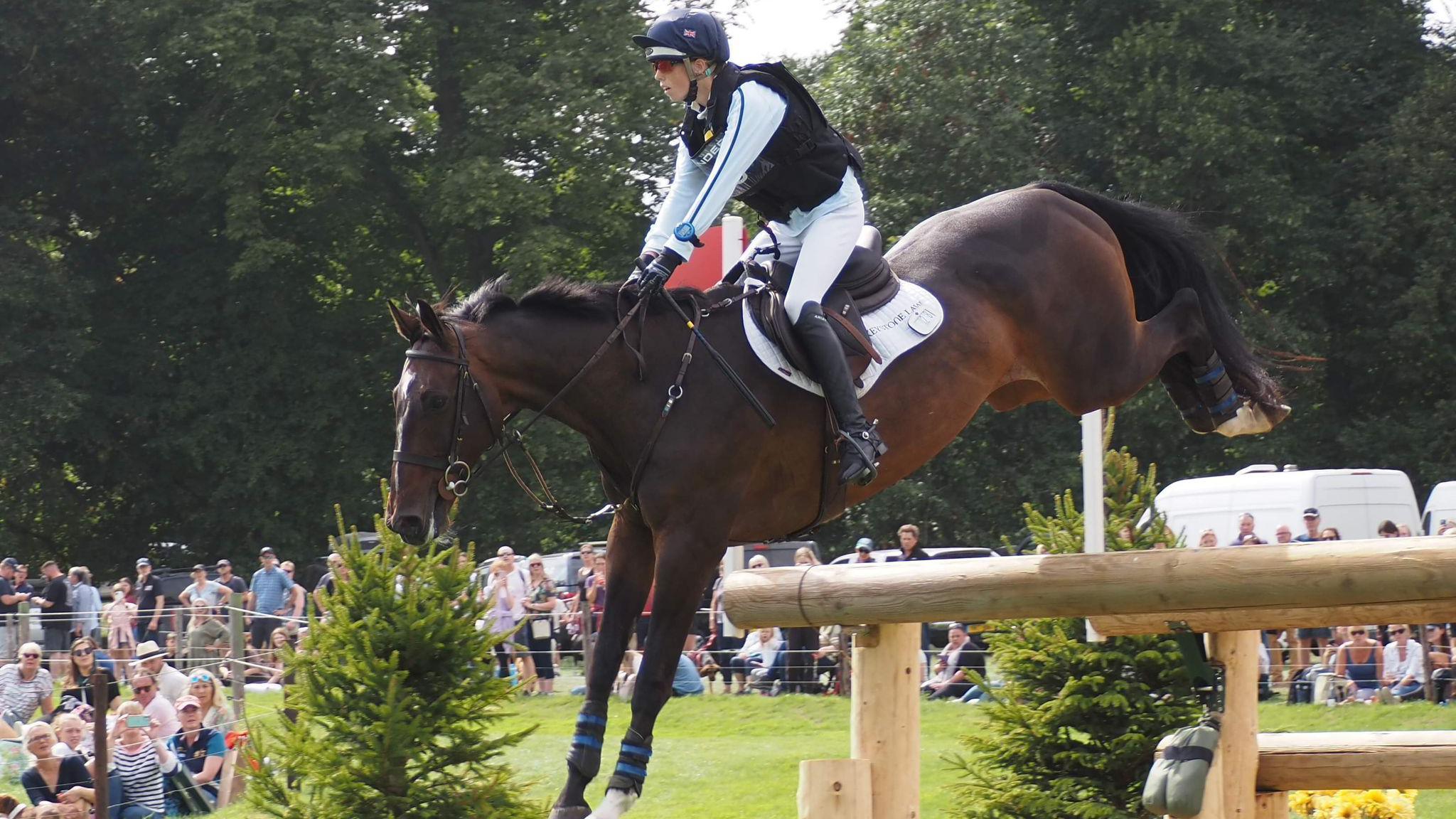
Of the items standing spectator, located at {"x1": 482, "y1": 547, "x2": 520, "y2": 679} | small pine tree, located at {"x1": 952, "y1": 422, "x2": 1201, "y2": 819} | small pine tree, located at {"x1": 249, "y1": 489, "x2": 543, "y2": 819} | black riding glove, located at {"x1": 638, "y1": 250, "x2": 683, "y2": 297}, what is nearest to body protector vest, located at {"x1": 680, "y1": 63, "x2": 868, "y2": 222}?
black riding glove, located at {"x1": 638, "y1": 250, "x2": 683, "y2": 297}

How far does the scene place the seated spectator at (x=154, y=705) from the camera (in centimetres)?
980

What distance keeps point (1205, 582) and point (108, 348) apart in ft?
81.5

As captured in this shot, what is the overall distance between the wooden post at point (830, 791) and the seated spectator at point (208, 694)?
6.34m

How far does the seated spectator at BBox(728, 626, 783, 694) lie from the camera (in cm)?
1351

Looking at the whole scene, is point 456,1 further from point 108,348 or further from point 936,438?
point 936,438

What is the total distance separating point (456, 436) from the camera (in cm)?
472

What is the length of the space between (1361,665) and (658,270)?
809 cm

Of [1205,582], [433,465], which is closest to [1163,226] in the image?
[1205,582]

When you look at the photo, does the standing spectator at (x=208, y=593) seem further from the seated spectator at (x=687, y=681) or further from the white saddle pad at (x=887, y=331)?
the white saddle pad at (x=887, y=331)

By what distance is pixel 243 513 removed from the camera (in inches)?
1006

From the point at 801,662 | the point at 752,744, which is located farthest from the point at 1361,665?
the point at 801,662

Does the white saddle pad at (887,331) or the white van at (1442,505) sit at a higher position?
the white van at (1442,505)

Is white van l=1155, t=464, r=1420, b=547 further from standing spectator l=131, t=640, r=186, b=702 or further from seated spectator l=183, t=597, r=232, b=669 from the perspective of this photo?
standing spectator l=131, t=640, r=186, b=702

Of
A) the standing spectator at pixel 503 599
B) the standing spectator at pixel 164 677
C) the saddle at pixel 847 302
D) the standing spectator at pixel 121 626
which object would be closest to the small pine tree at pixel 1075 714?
the saddle at pixel 847 302
